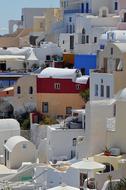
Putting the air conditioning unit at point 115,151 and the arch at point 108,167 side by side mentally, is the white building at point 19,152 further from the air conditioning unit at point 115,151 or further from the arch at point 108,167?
the arch at point 108,167

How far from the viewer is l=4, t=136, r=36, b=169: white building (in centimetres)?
3375

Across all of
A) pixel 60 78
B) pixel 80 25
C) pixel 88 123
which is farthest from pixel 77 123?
pixel 80 25

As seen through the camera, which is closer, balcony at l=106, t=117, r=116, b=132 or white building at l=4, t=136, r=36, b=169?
balcony at l=106, t=117, r=116, b=132

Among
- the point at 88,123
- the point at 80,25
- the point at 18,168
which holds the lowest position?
the point at 18,168

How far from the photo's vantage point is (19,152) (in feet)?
111

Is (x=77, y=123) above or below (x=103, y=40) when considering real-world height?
below

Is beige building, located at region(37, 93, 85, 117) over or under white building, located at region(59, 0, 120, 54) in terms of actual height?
under

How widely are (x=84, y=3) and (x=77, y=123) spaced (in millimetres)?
21492

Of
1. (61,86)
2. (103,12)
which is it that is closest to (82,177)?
(61,86)

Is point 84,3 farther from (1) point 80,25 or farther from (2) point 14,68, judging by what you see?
(2) point 14,68

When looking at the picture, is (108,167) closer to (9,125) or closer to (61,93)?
(9,125)

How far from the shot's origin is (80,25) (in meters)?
49.0

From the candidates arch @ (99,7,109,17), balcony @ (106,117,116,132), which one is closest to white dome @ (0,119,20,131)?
balcony @ (106,117,116,132)

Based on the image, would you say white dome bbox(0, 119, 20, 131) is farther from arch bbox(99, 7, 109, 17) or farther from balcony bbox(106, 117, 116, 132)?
arch bbox(99, 7, 109, 17)
